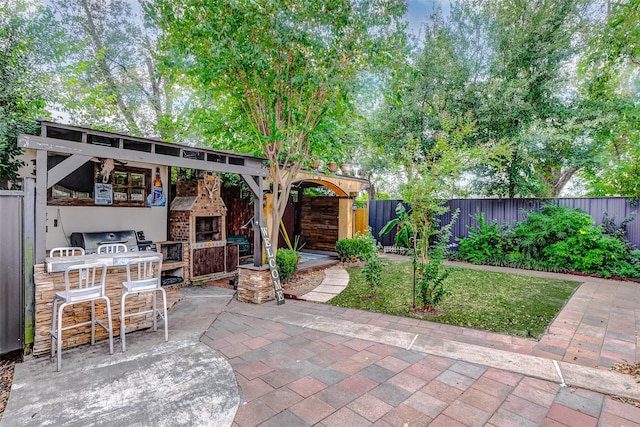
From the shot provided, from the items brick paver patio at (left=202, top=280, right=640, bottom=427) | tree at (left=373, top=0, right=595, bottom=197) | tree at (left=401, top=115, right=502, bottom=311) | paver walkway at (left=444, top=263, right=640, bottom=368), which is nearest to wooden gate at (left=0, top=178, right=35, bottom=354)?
brick paver patio at (left=202, top=280, right=640, bottom=427)

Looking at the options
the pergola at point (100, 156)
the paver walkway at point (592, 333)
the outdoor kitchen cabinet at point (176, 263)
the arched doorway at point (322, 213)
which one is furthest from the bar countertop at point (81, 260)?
the arched doorway at point (322, 213)

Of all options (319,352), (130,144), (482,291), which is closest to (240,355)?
(319,352)

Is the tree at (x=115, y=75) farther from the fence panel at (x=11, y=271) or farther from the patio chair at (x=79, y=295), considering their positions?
the patio chair at (x=79, y=295)

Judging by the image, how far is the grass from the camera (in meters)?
4.14

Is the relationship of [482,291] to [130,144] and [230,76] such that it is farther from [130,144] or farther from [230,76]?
[130,144]

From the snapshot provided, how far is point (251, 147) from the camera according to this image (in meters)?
5.71

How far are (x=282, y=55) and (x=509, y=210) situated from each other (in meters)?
7.35

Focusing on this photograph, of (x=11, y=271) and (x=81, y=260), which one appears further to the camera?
(x=81, y=260)

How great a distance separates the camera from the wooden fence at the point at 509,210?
24.2 ft

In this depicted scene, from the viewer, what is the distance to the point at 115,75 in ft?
34.4

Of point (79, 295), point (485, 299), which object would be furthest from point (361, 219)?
point (79, 295)

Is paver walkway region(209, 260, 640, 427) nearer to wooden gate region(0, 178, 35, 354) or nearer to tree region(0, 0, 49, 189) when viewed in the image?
wooden gate region(0, 178, 35, 354)

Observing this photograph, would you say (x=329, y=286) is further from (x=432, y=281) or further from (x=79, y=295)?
(x=79, y=295)

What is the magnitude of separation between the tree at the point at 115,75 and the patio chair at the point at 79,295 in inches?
274
